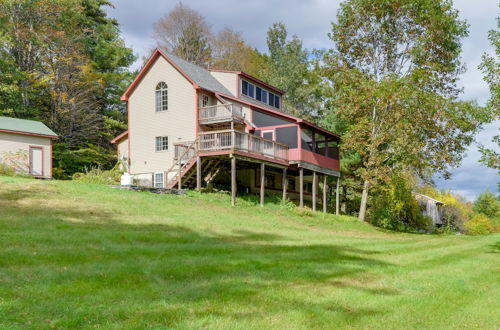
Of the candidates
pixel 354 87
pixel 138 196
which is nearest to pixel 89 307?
pixel 138 196

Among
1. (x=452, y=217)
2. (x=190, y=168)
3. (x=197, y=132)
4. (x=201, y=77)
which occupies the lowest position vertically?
(x=452, y=217)

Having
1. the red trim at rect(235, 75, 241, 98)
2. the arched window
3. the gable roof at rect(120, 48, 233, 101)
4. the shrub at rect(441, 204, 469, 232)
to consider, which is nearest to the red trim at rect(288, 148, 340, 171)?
the gable roof at rect(120, 48, 233, 101)

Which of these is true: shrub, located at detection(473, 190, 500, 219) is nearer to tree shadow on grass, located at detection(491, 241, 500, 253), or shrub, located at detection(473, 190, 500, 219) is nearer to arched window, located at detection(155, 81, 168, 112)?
tree shadow on grass, located at detection(491, 241, 500, 253)

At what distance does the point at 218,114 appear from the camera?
95.0 feet

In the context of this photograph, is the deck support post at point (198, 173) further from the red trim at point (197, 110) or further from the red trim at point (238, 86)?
the red trim at point (238, 86)

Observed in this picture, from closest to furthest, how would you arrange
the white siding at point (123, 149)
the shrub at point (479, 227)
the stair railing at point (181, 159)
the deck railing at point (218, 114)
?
the stair railing at point (181, 159) → the deck railing at point (218, 114) → the white siding at point (123, 149) → the shrub at point (479, 227)

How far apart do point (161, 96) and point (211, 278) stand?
23.6 metres

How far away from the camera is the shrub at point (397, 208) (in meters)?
33.3

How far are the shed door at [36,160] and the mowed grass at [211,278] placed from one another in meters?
12.4

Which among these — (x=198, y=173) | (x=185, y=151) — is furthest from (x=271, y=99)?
(x=198, y=173)

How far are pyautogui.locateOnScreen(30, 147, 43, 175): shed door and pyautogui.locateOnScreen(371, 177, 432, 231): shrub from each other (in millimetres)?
22462

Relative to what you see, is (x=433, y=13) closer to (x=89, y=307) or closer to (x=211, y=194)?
(x=211, y=194)

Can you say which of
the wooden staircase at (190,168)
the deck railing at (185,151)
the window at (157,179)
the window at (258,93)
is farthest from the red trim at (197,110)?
the window at (258,93)

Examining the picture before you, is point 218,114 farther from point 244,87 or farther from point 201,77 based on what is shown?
point 244,87
